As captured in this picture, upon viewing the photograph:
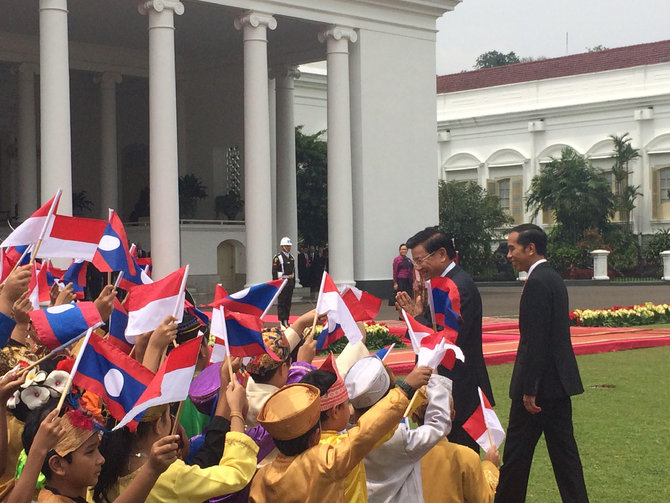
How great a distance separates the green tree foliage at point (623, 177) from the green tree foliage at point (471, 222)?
17.3ft

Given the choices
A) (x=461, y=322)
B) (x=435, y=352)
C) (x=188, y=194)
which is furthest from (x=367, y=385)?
(x=188, y=194)

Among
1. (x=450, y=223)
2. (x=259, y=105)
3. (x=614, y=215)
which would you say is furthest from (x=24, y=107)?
(x=614, y=215)

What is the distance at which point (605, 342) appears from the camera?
15.5 metres

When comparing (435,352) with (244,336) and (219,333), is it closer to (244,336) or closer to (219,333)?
(244,336)

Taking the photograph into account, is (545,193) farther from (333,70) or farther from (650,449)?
(650,449)

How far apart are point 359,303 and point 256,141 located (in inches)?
692

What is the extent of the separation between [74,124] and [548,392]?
30.1 meters

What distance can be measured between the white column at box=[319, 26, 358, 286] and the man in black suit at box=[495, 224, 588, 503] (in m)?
19.0

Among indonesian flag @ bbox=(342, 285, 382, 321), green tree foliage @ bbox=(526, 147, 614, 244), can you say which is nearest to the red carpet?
indonesian flag @ bbox=(342, 285, 382, 321)

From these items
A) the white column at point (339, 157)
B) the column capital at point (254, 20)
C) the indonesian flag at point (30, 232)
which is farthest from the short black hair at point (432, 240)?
the white column at point (339, 157)

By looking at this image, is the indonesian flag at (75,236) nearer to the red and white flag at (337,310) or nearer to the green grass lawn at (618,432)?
the red and white flag at (337,310)

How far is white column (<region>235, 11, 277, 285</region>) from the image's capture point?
2381 cm

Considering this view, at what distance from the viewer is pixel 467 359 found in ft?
19.5

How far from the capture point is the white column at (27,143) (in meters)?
28.2
